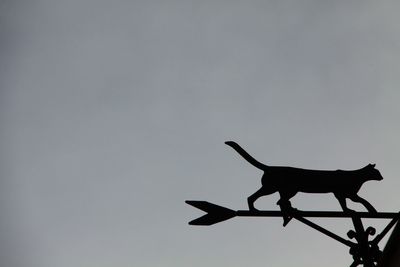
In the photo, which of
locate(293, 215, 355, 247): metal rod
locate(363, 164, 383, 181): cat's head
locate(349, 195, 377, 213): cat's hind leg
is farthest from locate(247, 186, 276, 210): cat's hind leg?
locate(363, 164, 383, 181): cat's head

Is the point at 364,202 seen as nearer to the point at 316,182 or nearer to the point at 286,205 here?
the point at 316,182

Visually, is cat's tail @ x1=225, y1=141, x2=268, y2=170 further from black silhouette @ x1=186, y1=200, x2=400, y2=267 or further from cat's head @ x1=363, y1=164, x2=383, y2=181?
cat's head @ x1=363, y1=164, x2=383, y2=181

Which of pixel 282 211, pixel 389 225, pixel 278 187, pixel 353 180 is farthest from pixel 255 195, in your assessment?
pixel 389 225

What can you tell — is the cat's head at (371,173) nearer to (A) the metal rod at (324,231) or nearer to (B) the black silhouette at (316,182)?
(B) the black silhouette at (316,182)

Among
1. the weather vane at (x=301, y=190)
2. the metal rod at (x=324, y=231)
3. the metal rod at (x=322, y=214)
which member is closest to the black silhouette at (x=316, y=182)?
the weather vane at (x=301, y=190)

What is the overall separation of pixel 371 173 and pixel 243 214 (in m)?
1.19

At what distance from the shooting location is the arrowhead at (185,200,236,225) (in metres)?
3.04

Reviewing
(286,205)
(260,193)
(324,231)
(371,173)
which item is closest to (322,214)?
→ (324,231)

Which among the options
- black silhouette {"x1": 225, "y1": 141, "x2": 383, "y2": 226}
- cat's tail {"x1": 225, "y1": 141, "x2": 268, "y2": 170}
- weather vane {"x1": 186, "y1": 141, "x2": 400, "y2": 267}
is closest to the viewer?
weather vane {"x1": 186, "y1": 141, "x2": 400, "y2": 267}

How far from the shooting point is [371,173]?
3266 millimetres

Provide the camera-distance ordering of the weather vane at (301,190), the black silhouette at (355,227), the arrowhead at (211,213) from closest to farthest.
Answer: the black silhouette at (355,227), the weather vane at (301,190), the arrowhead at (211,213)

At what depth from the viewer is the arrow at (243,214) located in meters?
2.73

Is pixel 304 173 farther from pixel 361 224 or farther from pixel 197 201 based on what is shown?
pixel 197 201

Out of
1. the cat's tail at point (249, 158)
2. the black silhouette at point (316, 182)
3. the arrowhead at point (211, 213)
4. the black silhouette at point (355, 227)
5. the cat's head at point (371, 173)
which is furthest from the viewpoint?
the cat's tail at point (249, 158)
